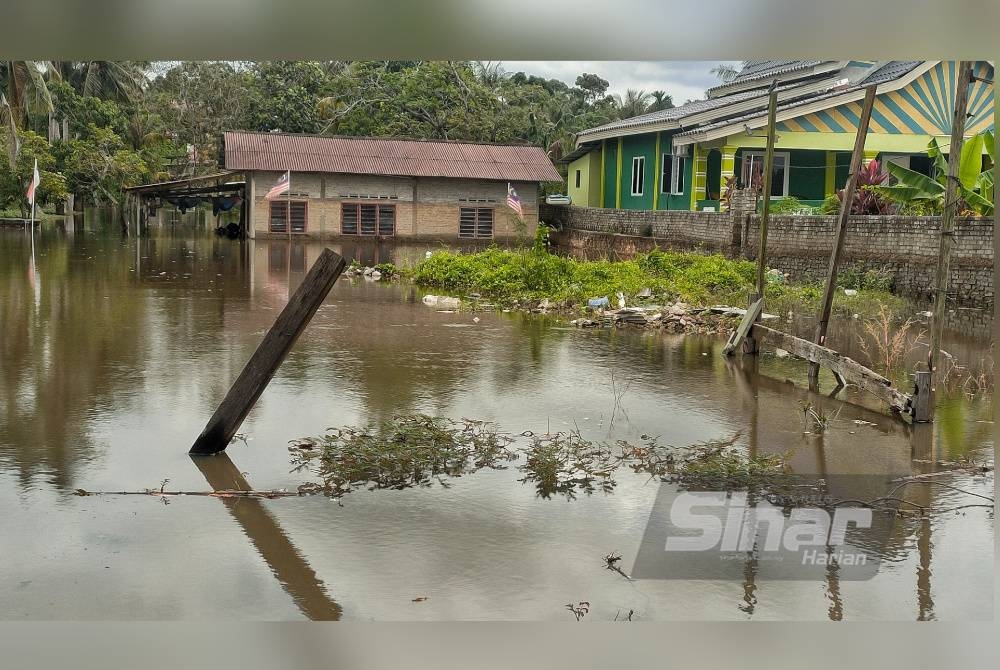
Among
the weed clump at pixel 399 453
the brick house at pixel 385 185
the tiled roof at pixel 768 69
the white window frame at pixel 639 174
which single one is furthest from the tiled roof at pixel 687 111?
the weed clump at pixel 399 453

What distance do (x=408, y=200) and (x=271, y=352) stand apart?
25.5m

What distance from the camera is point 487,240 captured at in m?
32.2

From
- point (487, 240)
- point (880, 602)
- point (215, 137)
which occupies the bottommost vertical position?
point (880, 602)

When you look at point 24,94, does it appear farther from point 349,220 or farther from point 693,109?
point 693,109

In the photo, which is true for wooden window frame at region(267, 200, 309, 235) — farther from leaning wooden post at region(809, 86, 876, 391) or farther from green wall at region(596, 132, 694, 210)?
leaning wooden post at region(809, 86, 876, 391)

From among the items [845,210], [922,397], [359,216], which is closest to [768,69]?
[359,216]

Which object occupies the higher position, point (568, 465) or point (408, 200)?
point (408, 200)

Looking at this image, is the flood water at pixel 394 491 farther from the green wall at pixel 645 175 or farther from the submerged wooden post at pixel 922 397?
the green wall at pixel 645 175

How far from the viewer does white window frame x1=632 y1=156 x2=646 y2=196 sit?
1117 inches

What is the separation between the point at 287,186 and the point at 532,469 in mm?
23231

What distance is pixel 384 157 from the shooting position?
3172cm

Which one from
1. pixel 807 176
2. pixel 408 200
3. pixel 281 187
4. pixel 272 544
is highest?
pixel 807 176
